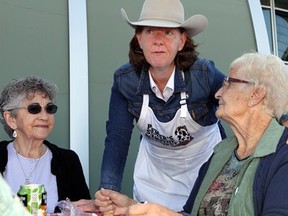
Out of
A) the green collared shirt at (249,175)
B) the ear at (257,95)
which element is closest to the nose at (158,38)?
the ear at (257,95)

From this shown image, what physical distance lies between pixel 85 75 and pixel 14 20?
1.91 feet

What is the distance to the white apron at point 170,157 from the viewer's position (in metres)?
2.32

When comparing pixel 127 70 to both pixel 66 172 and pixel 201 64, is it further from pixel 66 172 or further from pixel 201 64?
pixel 66 172

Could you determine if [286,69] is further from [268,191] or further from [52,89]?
[52,89]

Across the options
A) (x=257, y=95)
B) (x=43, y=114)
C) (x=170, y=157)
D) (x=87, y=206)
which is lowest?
(x=87, y=206)

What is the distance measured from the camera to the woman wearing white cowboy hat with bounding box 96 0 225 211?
2.18 meters

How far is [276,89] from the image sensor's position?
5.97 ft

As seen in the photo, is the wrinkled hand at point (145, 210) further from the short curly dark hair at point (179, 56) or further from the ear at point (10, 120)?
the ear at point (10, 120)

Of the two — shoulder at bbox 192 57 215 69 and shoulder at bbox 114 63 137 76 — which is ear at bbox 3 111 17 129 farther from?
shoulder at bbox 192 57 215 69

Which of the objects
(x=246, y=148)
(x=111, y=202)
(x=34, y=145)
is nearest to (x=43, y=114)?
(x=34, y=145)

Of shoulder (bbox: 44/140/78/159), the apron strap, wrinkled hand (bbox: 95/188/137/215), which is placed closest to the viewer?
wrinkled hand (bbox: 95/188/137/215)

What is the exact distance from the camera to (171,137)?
2338 millimetres

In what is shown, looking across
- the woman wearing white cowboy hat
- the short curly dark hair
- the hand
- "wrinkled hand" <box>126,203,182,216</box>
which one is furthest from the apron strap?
"wrinkled hand" <box>126,203,182,216</box>

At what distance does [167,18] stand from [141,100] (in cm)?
41
